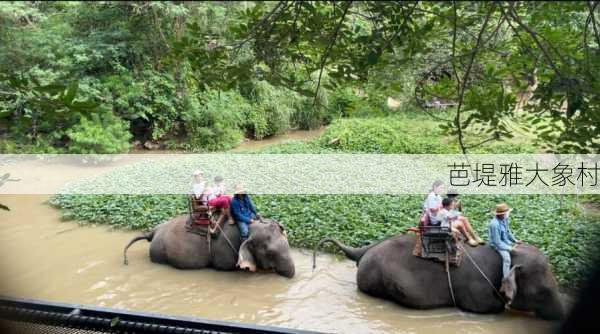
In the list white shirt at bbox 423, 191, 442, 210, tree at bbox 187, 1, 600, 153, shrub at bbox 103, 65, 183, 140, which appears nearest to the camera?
tree at bbox 187, 1, 600, 153

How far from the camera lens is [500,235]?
19.2 ft

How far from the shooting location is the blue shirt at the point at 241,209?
723cm

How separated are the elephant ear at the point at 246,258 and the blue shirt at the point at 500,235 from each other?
3064mm

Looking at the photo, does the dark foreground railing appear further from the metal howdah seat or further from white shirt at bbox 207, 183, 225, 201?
white shirt at bbox 207, 183, 225, 201

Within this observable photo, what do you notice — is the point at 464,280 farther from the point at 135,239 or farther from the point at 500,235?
the point at 135,239

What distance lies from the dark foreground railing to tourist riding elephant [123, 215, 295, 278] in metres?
5.01

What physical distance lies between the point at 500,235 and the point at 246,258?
320cm

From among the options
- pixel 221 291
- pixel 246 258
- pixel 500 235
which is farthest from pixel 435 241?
pixel 221 291

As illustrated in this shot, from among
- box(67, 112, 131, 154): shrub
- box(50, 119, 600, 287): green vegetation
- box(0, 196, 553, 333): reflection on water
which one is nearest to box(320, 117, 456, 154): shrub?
→ box(50, 119, 600, 287): green vegetation

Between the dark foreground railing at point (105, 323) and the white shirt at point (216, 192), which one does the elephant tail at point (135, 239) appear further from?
the dark foreground railing at point (105, 323)

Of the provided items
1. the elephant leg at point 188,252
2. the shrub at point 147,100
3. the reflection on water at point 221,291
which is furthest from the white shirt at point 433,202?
the shrub at point 147,100

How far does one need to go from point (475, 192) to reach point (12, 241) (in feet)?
27.2

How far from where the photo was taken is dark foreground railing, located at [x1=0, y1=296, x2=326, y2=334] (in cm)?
179

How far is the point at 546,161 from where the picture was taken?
451 inches
